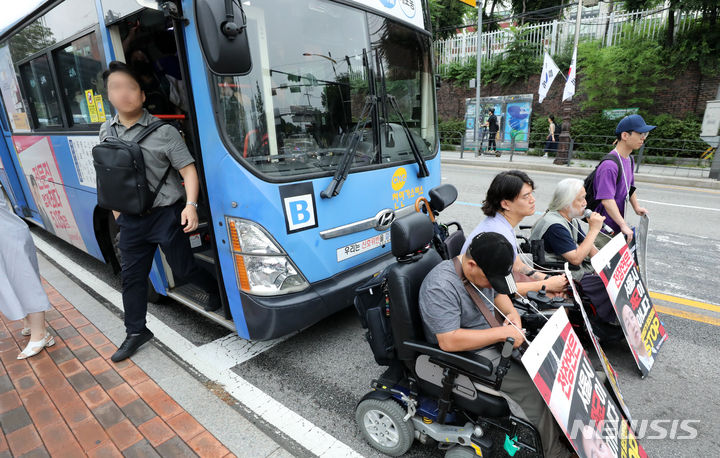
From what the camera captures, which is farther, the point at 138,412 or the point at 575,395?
the point at 138,412

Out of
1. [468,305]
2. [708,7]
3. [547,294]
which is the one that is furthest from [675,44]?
[468,305]

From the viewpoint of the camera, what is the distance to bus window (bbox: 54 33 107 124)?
3297 mm

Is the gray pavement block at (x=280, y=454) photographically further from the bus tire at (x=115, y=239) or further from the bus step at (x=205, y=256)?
the bus tire at (x=115, y=239)

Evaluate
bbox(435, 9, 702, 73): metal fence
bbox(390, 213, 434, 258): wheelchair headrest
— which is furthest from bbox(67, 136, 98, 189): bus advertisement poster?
bbox(435, 9, 702, 73): metal fence

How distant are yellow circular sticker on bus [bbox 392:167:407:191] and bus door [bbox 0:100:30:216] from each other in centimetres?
569

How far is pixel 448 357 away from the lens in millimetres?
1858

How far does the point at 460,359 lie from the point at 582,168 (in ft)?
44.2

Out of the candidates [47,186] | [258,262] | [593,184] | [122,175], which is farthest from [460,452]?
[47,186]

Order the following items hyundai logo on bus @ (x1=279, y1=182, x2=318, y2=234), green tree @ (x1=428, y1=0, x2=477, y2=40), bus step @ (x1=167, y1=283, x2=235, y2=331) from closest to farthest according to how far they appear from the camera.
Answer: hyundai logo on bus @ (x1=279, y1=182, x2=318, y2=234), bus step @ (x1=167, y1=283, x2=235, y2=331), green tree @ (x1=428, y1=0, x2=477, y2=40)

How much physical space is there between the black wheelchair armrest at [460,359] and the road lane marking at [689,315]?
9.66 ft

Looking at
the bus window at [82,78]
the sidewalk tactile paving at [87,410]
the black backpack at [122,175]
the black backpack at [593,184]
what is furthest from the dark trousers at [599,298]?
the bus window at [82,78]

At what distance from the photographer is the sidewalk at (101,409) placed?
2.21 meters

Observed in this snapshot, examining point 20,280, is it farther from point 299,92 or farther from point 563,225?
point 563,225

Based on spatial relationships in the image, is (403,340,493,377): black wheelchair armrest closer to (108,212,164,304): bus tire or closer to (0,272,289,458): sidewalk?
(0,272,289,458): sidewalk
